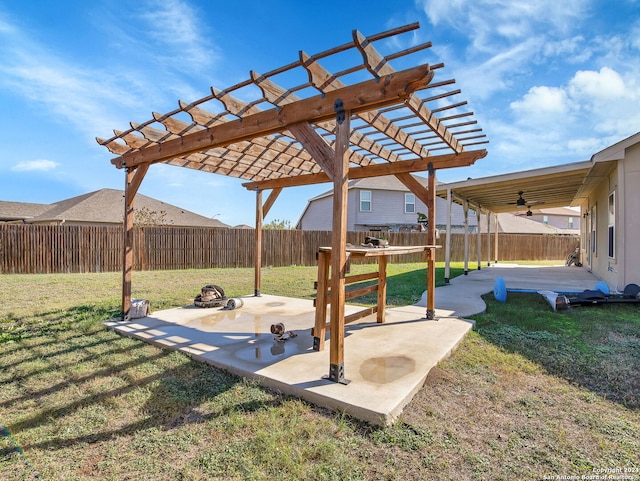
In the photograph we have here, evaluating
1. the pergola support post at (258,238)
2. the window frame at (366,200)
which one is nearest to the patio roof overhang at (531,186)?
the pergola support post at (258,238)

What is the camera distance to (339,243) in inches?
110

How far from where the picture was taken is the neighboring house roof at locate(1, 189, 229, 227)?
1750 centimetres

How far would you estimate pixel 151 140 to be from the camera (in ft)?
14.1

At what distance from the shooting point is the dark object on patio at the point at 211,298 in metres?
5.97

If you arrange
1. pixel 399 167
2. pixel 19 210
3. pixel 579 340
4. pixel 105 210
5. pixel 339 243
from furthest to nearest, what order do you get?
pixel 19 210
pixel 105 210
pixel 399 167
pixel 579 340
pixel 339 243

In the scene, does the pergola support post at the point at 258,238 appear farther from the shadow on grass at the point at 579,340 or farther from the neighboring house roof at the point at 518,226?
the neighboring house roof at the point at 518,226

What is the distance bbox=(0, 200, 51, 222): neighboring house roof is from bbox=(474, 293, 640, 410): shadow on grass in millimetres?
25647

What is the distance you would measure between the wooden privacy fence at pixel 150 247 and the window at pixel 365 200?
299 centimetres

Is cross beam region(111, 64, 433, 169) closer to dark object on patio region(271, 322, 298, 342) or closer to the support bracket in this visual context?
the support bracket

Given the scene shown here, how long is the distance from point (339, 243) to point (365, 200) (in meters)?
17.2

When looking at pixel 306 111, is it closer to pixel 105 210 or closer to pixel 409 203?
pixel 409 203

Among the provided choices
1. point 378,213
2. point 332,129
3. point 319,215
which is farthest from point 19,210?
point 332,129

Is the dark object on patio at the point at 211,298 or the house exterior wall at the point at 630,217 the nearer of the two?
the dark object on patio at the point at 211,298

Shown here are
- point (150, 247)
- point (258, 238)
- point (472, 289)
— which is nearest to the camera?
point (258, 238)
